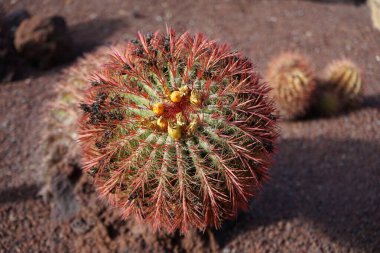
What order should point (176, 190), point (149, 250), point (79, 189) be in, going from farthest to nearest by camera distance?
point (79, 189) < point (149, 250) < point (176, 190)

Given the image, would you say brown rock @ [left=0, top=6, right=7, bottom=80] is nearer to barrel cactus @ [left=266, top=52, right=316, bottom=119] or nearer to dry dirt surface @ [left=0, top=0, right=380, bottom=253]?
dry dirt surface @ [left=0, top=0, right=380, bottom=253]

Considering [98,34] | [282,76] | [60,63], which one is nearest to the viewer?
[282,76]

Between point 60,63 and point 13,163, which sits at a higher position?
point 60,63

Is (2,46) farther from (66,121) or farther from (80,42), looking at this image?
(66,121)

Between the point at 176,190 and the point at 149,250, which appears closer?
the point at 176,190

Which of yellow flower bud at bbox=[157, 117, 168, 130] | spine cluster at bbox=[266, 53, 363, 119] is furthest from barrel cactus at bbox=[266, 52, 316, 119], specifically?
yellow flower bud at bbox=[157, 117, 168, 130]

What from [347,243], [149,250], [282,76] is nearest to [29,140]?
[149,250]

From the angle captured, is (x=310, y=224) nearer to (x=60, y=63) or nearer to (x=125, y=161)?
(x=125, y=161)
